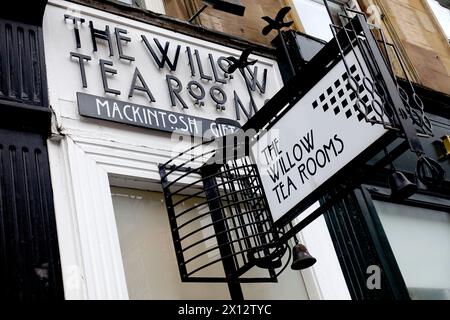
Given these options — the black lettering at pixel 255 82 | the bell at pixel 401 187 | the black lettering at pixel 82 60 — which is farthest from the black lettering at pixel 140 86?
the bell at pixel 401 187

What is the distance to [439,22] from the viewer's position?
9.34 m

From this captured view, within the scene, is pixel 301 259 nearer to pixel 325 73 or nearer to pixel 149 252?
pixel 149 252

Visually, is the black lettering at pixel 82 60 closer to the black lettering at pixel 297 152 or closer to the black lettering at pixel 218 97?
the black lettering at pixel 218 97

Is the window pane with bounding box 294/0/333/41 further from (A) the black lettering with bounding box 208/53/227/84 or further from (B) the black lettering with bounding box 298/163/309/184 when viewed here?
(B) the black lettering with bounding box 298/163/309/184

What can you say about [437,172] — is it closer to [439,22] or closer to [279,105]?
[279,105]

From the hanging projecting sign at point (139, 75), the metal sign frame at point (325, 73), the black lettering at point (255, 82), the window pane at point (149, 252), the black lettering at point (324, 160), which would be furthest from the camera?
the black lettering at point (255, 82)

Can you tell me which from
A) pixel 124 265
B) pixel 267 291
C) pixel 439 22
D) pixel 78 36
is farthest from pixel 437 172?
pixel 439 22

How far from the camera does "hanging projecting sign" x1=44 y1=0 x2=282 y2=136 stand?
15.5 feet

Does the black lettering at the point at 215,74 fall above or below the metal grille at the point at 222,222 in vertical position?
above

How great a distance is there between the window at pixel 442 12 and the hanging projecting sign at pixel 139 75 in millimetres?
4669

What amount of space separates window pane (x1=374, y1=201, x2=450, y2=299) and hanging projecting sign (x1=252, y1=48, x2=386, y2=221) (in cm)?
215

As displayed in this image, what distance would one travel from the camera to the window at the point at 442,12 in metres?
9.43

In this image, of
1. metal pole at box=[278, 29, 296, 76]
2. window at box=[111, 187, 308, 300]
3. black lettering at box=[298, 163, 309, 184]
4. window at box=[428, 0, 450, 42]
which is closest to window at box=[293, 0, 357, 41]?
metal pole at box=[278, 29, 296, 76]

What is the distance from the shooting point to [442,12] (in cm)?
974
